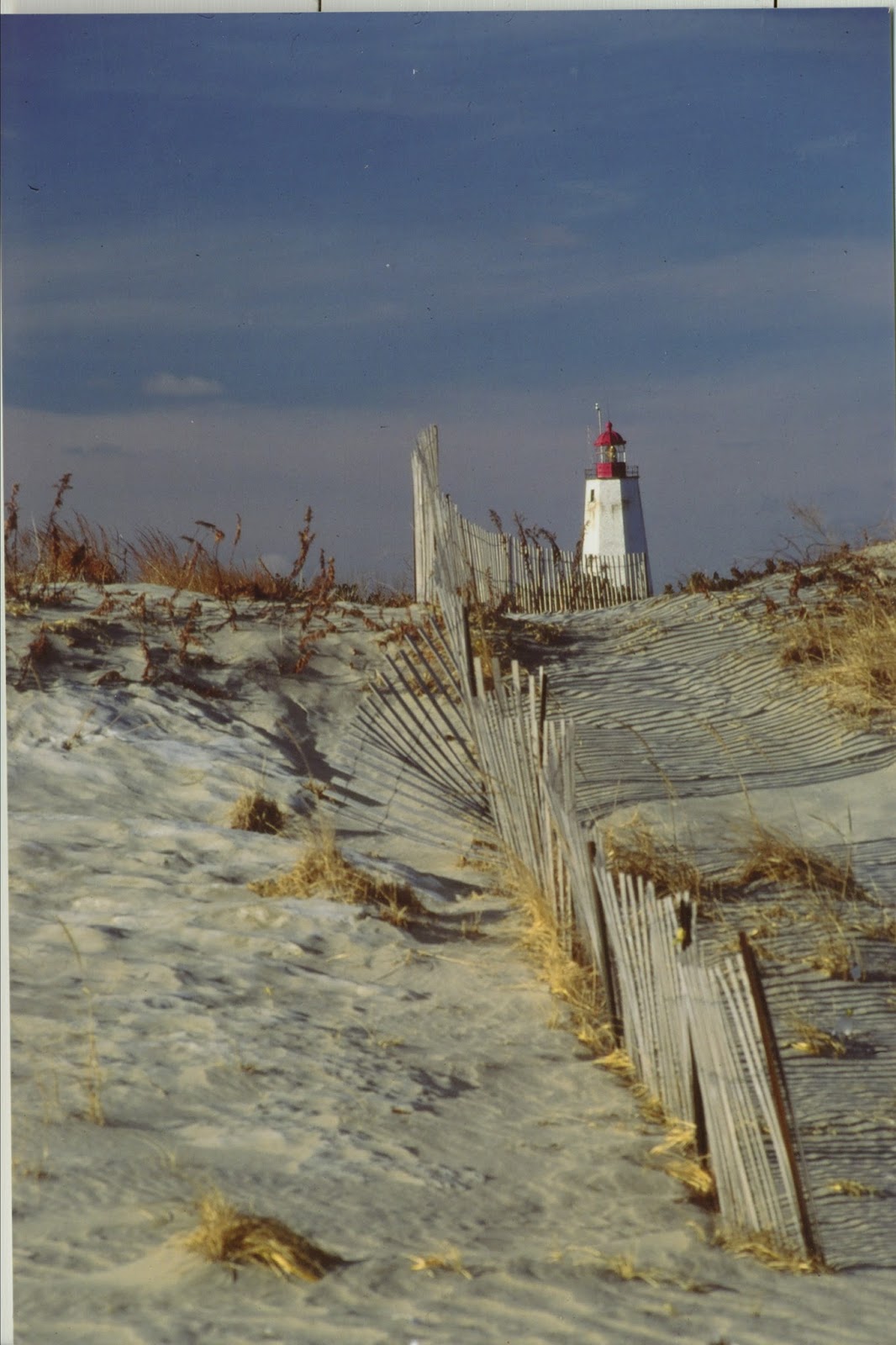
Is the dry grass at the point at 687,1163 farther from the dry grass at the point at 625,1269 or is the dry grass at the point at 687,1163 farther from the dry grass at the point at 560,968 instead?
the dry grass at the point at 560,968

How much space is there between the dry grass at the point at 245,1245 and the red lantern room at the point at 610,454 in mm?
19580

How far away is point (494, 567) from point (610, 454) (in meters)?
11.3

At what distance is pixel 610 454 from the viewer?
22172mm

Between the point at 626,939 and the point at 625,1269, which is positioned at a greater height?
the point at 626,939

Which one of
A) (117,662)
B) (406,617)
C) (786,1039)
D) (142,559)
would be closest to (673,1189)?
(786,1039)

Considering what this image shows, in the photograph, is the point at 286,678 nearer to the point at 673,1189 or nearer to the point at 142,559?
the point at 142,559

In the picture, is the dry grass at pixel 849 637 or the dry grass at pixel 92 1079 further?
the dry grass at pixel 849 637

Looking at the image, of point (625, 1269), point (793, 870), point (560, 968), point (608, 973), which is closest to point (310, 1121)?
point (625, 1269)

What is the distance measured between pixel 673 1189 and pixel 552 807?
138 centimetres

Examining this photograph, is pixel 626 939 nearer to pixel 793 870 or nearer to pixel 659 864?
pixel 659 864

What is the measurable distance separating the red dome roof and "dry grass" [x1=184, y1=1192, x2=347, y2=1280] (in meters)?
20.0

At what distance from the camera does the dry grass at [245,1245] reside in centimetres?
299

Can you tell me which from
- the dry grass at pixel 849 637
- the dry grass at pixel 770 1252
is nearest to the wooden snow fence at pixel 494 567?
the dry grass at pixel 849 637

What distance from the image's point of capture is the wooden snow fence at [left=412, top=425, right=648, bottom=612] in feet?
31.7
